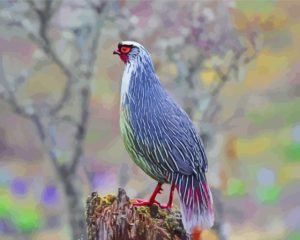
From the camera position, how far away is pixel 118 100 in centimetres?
494

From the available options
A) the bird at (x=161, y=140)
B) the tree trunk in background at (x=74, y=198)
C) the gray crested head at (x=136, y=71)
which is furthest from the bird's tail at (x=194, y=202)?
the tree trunk in background at (x=74, y=198)

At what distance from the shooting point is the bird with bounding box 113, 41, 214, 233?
6.13 ft

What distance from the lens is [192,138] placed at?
190 centimetres

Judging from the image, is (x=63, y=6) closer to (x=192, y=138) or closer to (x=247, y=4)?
(x=247, y=4)

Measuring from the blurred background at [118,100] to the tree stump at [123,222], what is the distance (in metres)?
1.86

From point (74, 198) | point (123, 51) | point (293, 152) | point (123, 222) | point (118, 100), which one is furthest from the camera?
point (293, 152)

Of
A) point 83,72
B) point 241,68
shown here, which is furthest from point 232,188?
point 83,72

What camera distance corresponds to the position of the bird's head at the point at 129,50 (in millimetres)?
1940

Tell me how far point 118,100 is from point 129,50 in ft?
9.83

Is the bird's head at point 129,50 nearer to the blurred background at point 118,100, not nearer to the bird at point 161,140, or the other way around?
the bird at point 161,140

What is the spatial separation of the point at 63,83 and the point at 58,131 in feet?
1.28

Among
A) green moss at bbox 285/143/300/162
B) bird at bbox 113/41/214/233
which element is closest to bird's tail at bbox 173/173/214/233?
bird at bbox 113/41/214/233

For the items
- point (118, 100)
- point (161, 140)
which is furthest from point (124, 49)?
point (118, 100)

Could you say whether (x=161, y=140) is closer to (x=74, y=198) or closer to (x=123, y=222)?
(x=123, y=222)
